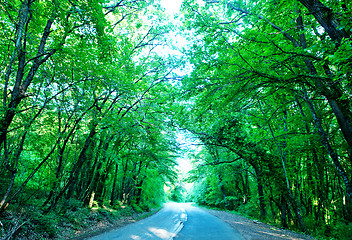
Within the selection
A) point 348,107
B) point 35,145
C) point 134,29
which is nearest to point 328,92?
point 348,107

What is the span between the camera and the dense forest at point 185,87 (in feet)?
14.6

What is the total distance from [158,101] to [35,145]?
5635 mm

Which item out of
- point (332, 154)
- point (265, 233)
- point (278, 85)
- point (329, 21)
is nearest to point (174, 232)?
point (265, 233)

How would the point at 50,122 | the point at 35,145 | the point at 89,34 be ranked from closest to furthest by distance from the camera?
1. the point at 89,34
2. the point at 35,145
3. the point at 50,122

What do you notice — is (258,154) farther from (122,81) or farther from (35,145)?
(35,145)

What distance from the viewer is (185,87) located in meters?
5.72

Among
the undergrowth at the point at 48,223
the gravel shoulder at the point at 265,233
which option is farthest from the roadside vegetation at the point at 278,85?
the undergrowth at the point at 48,223

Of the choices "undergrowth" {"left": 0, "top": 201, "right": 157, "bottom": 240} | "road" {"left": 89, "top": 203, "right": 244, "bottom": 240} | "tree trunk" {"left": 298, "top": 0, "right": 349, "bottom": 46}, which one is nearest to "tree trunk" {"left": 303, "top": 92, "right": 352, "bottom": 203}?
"tree trunk" {"left": 298, "top": 0, "right": 349, "bottom": 46}

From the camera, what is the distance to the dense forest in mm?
4449

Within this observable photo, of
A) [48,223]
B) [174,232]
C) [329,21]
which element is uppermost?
[329,21]

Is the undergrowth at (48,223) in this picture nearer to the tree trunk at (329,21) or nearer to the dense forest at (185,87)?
the dense forest at (185,87)

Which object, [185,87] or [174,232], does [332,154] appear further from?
[174,232]

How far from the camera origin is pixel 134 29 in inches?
472

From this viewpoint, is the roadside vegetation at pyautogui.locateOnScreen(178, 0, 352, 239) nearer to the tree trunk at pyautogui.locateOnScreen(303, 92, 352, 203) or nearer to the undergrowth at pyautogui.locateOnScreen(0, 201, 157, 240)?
the tree trunk at pyautogui.locateOnScreen(303, 92, 352, 203)
